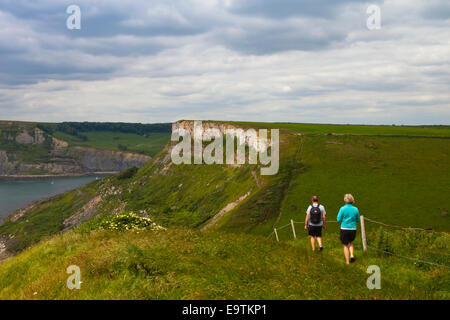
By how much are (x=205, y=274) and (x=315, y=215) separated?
706 cm

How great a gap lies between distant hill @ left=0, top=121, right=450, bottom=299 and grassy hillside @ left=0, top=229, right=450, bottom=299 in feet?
0.21

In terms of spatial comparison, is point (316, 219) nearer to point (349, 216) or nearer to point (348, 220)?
point (348, 220)

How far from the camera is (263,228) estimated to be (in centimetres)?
5669

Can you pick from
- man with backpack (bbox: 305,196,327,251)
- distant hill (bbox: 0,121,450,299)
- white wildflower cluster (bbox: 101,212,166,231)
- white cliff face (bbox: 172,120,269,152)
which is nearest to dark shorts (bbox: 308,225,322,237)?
man with backpack (bbox: 305,196,327,251)

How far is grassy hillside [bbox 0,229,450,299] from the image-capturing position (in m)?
11.0

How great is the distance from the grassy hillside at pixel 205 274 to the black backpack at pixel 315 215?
155 centimetres

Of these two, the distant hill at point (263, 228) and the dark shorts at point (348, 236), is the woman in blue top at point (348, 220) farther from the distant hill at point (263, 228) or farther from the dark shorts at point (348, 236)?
the distant hill at point (263, 228)

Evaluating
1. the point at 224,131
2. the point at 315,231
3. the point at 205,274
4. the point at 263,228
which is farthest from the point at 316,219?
the point at 224,131

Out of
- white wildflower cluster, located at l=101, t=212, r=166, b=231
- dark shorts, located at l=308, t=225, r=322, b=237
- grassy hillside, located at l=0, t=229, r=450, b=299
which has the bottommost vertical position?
white wildflower cluster, located at l=101, t=212, r=166, b=231

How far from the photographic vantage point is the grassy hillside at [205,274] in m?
11.0

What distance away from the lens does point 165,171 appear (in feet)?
564

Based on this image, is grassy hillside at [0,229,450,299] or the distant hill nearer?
grassy hillside at [0,229,450,299]

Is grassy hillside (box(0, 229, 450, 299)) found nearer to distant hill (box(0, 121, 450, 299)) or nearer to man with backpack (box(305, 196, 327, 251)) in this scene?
distant hill (box(0, 121, 450, 299))
